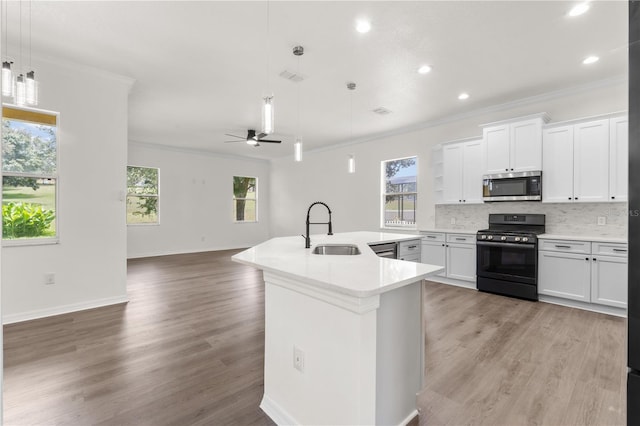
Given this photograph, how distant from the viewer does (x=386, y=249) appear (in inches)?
140

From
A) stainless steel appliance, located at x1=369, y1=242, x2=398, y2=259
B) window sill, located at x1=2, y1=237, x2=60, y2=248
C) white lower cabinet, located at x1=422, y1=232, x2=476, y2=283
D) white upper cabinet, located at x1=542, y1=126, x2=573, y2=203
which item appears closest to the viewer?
window sill, located at x1=2, y1=237, x2=60, y2=248

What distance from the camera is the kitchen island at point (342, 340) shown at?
4.81 ft

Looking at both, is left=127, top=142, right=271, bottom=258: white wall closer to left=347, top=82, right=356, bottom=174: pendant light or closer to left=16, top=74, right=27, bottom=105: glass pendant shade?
left=347, top=82, right=356, bottom=174: pendant light

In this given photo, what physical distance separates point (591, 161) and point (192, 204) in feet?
27.2

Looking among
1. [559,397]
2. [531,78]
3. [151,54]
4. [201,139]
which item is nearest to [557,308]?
[559,397]

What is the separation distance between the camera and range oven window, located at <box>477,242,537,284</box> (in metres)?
4.13

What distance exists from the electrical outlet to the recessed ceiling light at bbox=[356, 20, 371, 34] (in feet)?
9.00

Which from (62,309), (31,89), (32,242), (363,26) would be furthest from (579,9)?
(62,309)

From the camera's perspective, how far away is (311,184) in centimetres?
858

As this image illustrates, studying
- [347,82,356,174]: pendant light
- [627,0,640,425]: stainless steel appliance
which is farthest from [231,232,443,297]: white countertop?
[347,82,356,174]: pendant light

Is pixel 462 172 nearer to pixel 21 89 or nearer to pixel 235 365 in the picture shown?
pixel 235 365

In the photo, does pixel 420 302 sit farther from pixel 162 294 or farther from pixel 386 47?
pixel 162 294

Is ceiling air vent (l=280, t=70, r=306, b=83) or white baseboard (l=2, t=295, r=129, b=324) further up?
ceiling air vent (l=280, t=70, r=306, b=83)

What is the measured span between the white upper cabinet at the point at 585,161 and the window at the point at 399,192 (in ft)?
7.52
